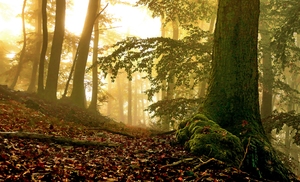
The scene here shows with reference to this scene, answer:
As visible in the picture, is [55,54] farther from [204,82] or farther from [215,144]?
[215,144]

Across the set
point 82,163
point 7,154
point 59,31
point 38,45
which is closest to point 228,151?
point 82,163

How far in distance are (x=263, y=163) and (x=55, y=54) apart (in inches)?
508

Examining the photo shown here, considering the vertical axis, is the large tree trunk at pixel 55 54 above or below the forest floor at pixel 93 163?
above

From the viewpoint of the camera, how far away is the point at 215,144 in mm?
5008

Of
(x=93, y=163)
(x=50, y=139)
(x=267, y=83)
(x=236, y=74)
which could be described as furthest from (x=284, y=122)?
(x=50, y=139)

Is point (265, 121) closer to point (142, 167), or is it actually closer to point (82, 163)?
point (142, 167)

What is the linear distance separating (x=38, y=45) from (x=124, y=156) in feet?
56.5

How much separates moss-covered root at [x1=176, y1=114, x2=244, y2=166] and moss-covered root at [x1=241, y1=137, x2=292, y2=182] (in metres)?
0.19

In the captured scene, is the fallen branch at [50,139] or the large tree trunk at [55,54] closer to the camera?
the fallen branch at [50,139]

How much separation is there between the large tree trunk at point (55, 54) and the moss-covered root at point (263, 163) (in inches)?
473

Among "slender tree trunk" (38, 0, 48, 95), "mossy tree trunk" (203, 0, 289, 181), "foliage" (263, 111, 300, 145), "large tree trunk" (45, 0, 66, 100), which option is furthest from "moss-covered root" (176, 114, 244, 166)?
"large tree trunk" (45, 0, 66, 100)

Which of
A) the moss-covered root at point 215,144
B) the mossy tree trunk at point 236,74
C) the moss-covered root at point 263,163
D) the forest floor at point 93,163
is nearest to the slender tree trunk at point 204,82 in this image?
the mossy tree trunk at point 236,74

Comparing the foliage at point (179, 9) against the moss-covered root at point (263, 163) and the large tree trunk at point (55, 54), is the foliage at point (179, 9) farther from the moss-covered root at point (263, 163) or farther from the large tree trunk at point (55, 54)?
the moss-covered root at point (263, 163)

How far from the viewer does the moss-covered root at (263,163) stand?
191 inches
